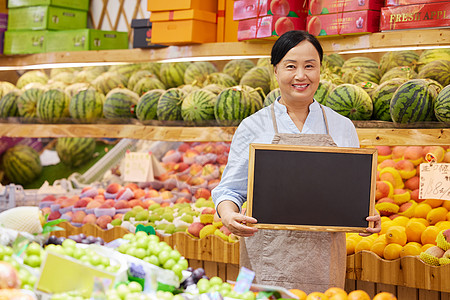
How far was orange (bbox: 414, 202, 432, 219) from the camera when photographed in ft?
10.1

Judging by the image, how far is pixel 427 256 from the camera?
8.68ft

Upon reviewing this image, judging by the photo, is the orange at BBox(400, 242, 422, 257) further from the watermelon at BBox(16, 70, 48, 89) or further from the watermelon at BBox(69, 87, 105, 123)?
the watermelon at BBox(16, 70, 48, 89)

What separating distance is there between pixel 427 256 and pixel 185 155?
2.09 m

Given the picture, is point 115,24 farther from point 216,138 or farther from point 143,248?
point 143,248

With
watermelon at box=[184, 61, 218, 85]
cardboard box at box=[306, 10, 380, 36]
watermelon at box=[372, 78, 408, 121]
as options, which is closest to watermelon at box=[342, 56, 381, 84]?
watermelon at box=[372, 78, 408, 121]

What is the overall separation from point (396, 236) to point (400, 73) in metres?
1.02

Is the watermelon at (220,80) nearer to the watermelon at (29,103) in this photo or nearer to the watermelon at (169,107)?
the watermelon at (169,107)

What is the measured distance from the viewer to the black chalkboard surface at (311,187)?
2084 millimetres

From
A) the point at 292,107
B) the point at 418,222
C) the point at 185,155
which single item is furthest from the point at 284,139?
the point at 185,155

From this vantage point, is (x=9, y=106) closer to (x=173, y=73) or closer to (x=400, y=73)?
(x=173, y=73)

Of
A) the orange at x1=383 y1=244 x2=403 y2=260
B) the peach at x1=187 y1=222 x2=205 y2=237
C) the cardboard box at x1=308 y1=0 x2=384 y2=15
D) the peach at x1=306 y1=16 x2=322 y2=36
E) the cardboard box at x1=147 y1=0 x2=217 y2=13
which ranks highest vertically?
the cardboard box at x1=147 y1=0 x2=217 y2=13

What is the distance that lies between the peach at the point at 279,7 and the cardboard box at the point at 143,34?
43.4 inches

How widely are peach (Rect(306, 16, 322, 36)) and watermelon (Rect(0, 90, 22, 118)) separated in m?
2.54

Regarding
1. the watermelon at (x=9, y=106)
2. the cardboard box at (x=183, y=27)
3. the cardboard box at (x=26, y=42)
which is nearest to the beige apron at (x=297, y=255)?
the cardboard box at (x=183, y=27)
